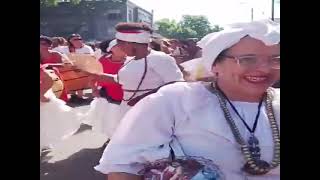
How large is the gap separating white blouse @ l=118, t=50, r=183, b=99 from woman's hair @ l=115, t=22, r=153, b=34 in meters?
0.09

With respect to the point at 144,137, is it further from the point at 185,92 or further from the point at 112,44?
the point at 112,44

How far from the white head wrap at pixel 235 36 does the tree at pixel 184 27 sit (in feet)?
0.25

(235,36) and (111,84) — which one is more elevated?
(235,36)

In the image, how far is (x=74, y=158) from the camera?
1.77 meters

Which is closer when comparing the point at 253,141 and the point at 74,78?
the point at 253,141

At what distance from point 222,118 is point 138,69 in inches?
15.1

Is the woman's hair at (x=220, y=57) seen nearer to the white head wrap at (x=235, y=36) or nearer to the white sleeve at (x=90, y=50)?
the white head wrap at (x=235, y=36)

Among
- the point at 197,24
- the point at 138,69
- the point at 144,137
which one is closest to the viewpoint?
the point at 144,137

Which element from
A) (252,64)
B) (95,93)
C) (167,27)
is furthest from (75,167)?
(252,64)

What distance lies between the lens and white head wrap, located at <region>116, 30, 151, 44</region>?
1.61 m
